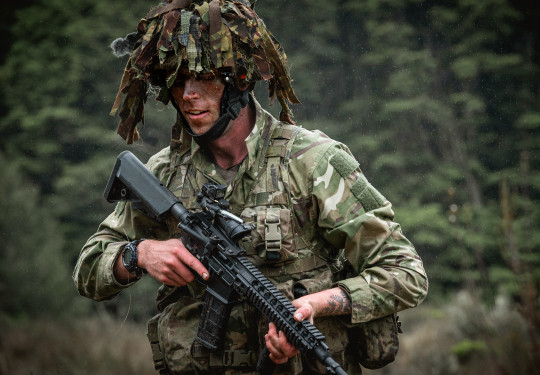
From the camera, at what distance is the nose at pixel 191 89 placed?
256 cm

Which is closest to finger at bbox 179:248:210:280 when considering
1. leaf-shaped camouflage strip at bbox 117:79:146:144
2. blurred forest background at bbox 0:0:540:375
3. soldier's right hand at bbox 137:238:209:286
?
soldier's right hand at bbox 137:238:209:286

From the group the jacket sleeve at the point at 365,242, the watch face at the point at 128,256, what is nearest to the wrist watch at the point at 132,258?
the watch face at the point at 128,256

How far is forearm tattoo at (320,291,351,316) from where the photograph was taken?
2.31 meters

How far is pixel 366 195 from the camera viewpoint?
8.18ft

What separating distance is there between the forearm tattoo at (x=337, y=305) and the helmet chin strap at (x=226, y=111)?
890 mm

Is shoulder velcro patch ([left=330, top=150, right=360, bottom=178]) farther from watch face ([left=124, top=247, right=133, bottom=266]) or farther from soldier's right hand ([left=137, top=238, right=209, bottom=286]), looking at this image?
watch face ([left=124, top=247, right=133, bottom=266])

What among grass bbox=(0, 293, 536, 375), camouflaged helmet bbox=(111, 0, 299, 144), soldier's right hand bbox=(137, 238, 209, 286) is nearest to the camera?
soldier's right hand bbox=(137, 238, 209, 286)

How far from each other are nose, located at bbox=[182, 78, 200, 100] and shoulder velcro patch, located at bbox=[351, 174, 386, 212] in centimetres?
81

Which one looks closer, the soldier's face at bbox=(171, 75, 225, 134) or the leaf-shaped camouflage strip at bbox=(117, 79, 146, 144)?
the soldier's face at bbox=(171, 75, 225, 134)

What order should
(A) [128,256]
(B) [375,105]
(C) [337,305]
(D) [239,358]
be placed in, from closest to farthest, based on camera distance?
(C) [337,305] → (D) [239,358] → (A) [128,256] → (B) [375,105]

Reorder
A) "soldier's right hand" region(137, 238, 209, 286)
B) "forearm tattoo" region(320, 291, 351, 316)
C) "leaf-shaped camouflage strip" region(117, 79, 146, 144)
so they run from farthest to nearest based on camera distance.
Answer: "leaf-shaped camouflage strip" region(117, 79, 146, 144), "soldier's right hand" region(137, 238, 209, 286), "forearm tattoo" region(320, 291, 351, 316)

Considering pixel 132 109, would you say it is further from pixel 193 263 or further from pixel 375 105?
pixel 375 105

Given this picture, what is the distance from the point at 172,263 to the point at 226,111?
726 millimetres

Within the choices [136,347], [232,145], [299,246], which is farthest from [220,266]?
[136,347]
